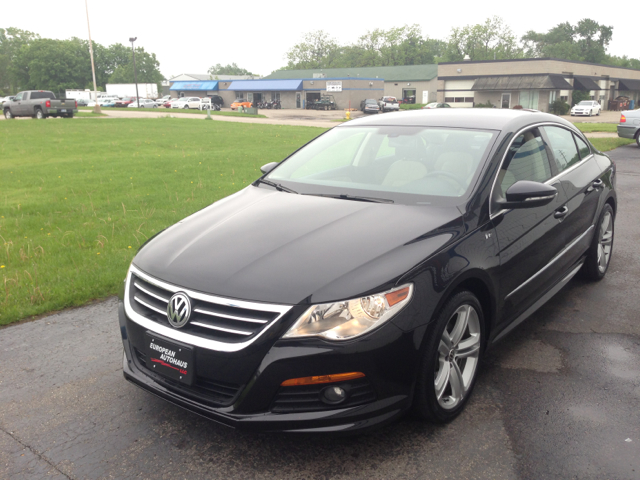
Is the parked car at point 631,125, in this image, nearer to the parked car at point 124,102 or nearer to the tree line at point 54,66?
the parked car at point 124,102

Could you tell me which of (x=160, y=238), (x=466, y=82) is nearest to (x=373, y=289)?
(x=160, y=238)

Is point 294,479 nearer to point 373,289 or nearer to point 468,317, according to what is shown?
point 373,289

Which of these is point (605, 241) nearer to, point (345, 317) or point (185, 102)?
point (345, 317)

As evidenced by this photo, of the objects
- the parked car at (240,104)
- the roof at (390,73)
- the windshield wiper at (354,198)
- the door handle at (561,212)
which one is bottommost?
the door handle at (561,212)

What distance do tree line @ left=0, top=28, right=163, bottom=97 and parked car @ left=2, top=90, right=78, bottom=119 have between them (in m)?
77.3

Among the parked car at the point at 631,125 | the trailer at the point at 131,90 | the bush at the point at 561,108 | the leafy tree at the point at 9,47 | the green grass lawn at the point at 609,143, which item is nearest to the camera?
the green grass lawn at the point at 609,143

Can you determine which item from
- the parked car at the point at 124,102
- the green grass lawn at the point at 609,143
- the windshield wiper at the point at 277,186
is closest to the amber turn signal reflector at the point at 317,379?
the windshield wiper at the point at 277,186

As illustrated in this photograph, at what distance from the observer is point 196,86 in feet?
264

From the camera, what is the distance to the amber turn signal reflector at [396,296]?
8.38 feet

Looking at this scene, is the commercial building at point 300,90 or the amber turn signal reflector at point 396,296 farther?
the commercial building at point 300,90

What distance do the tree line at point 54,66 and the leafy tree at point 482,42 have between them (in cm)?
6563

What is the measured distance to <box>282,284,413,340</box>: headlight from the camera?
244cm

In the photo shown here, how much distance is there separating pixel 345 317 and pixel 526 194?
5.06ft

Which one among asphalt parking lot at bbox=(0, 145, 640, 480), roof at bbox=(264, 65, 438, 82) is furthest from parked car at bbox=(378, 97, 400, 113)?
asphalt parking lot at bbox=(0, 145, 640, 480)
